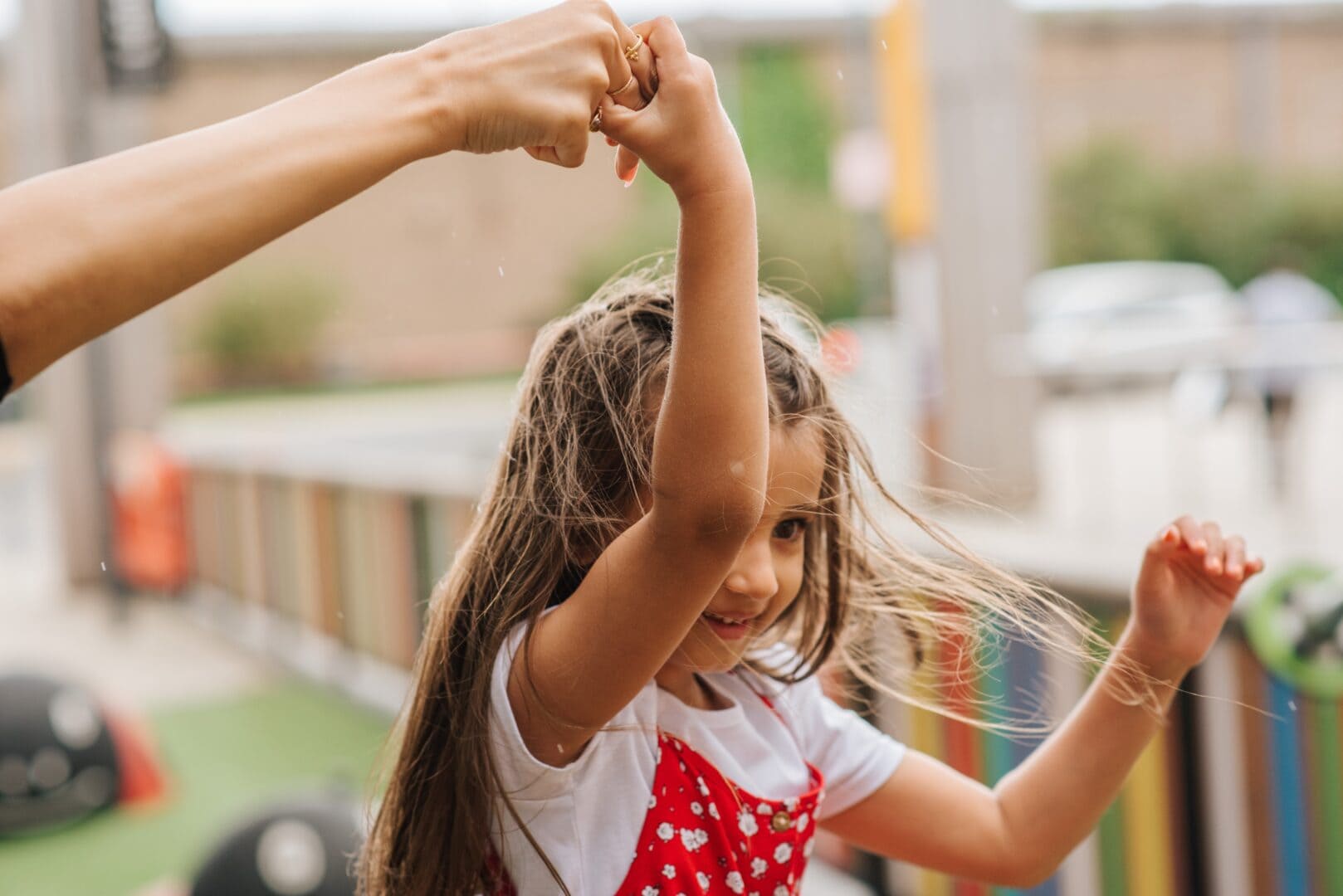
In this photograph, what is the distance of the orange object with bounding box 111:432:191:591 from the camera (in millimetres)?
7953

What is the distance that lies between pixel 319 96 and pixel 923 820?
84 centimetres

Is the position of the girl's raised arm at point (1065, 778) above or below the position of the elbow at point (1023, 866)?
above

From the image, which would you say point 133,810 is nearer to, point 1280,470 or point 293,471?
point 293,471

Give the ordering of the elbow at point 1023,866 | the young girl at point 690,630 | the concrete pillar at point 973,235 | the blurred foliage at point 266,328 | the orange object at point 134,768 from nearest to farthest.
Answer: the young girl at point 690,630 → the elbow at point 1023,866 → the orange object at point 134,768 → the concrete pillar at point 973,235 → the blurred foliage at point 266,328

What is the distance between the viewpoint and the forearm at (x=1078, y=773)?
4.05 feet

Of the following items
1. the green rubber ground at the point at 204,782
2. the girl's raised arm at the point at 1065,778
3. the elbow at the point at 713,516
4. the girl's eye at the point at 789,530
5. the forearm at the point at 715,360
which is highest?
the forearm at the point at 715,360

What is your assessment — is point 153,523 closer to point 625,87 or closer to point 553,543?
point 553,543

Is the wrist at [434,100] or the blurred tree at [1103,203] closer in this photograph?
the wrist at [434,100]

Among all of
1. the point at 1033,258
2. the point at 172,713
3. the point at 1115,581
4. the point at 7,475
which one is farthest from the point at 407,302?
the point at 1115,581

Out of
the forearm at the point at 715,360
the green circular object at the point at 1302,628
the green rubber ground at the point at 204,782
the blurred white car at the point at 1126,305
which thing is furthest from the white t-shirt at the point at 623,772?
the blurred white car at the point at 1126,305

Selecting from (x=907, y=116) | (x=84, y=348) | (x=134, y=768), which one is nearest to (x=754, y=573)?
(x=134, y=768)

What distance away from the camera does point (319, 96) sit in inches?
31.2

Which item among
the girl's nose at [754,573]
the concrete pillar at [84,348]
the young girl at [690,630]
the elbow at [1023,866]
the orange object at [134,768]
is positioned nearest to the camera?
the young girl at [690,630]

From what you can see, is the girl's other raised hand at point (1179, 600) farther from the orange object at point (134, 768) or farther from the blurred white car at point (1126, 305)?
the blurred white car at point (1126, 305)
